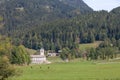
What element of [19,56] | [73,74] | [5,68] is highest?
[5,68]

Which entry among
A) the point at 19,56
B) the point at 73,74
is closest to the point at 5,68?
the point at 73,74

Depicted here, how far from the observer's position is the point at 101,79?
6819cm

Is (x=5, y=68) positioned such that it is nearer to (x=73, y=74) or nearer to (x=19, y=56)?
(x=73, y=74)

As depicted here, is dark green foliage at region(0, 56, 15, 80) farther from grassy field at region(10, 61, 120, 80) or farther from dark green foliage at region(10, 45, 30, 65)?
dark green foliage at region(10, 45, 30, 65)

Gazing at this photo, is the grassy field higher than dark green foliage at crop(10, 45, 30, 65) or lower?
lower

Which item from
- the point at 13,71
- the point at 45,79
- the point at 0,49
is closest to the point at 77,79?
the point at 45,79

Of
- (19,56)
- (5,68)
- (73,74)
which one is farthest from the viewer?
(19,56)

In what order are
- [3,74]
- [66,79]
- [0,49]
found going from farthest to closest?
[66,79]
[3,74]
[0,49]

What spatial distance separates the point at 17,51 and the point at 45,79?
91.5 metres

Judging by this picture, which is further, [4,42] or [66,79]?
[66,79]

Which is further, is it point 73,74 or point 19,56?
point 19,56

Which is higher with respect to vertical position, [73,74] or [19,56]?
[19,56]

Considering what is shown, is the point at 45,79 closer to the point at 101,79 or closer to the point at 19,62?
the point at 101,79

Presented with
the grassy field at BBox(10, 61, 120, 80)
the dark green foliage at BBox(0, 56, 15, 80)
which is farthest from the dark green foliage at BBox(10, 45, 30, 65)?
the dark green foliage at BBox(0, 56, 15, 80)
